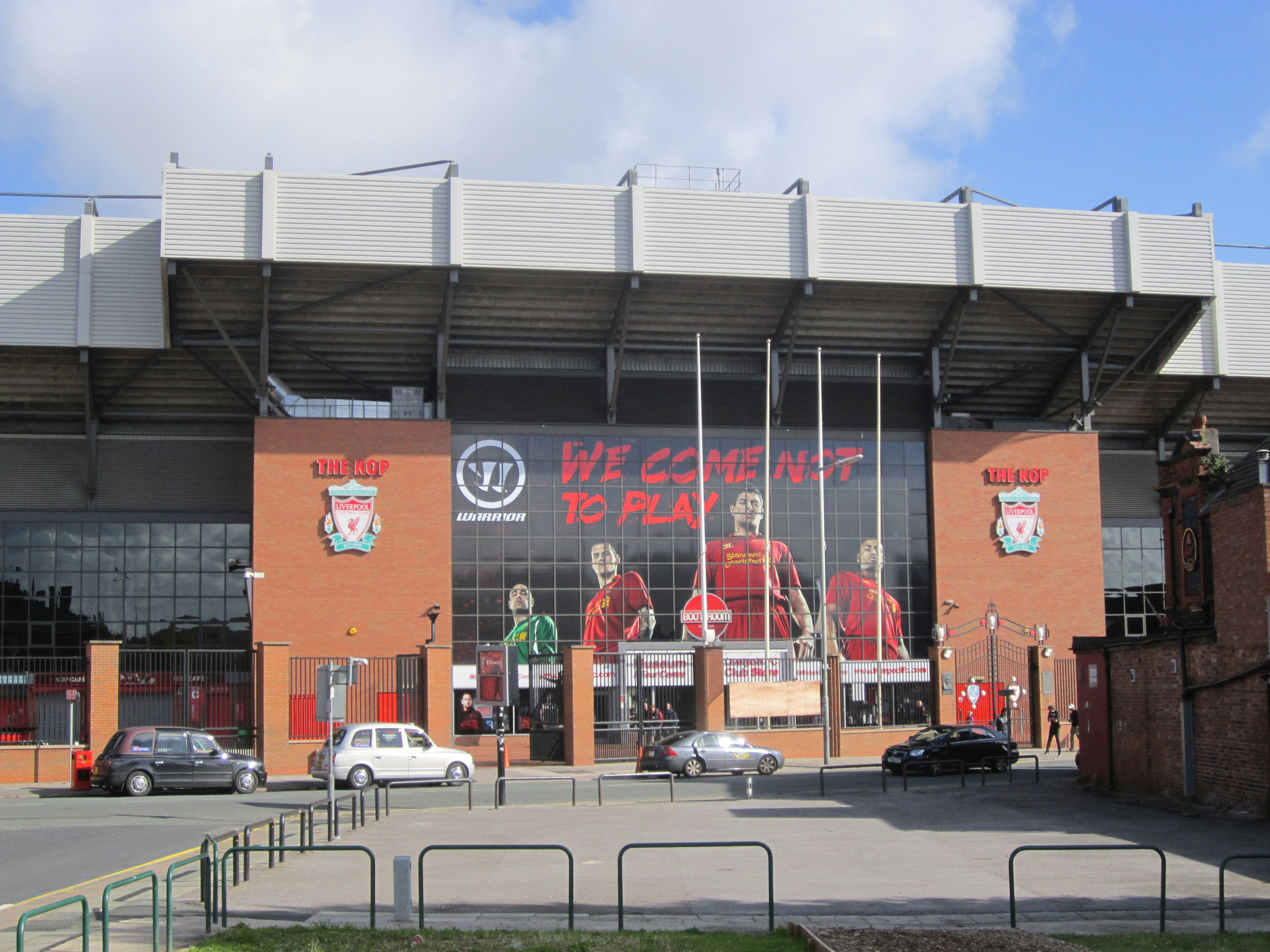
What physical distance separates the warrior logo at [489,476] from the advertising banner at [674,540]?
43mm

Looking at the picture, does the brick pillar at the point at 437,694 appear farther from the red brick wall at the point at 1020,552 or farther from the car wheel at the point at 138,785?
the red brick wall at the point at 1020,552

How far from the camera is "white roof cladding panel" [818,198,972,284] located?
41.9 meters

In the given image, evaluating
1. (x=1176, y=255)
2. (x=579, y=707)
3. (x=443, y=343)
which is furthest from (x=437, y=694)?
(x=1176, y=255)

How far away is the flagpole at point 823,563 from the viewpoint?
118ft

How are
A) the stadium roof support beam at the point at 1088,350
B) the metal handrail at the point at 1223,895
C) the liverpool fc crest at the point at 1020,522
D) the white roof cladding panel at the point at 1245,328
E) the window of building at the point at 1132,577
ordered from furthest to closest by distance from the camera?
the window of building at the point at 1132,577 → the white roof cladding panel at the point at 1245,328 → the liverpool fc crest at the point at 1020,522 → the stadium roof support beam at the point at 1088,350 → the metal handrail at the point at 1223,895

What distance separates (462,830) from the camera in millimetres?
20234

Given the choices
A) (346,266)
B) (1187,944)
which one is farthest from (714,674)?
(1187,944)

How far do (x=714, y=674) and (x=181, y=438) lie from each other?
22.1 m

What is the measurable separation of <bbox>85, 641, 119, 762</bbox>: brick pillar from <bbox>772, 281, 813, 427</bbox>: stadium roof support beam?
23617mm

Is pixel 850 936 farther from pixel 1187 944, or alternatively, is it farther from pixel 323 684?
pixel 323 684

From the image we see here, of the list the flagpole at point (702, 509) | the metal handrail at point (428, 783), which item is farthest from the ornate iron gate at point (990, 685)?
the metal handrail at point (428, 783)

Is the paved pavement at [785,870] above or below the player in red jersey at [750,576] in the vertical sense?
below

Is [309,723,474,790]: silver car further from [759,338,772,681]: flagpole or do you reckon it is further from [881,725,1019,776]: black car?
[759,338,772,681]: flagpole

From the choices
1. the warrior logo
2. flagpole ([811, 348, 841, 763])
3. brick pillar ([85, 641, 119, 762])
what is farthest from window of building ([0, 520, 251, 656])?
flagpole ([811, 348, 841, 763])
